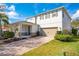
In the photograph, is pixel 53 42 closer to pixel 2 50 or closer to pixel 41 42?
pixel 41 42

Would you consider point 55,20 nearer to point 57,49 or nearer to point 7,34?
point 57,49

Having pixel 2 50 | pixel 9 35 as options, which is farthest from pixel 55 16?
pixel 2 50

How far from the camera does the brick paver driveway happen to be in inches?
379

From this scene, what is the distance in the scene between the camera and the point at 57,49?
32.7ft

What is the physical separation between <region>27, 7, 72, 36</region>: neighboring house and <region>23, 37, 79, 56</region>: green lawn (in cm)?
81

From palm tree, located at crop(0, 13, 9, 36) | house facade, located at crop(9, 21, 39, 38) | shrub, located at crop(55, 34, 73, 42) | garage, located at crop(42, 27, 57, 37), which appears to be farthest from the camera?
house facade, located at crop(9, 21, 39, 38)

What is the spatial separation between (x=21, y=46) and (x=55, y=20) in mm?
2529

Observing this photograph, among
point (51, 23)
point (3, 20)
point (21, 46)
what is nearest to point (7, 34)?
point (3, 20)

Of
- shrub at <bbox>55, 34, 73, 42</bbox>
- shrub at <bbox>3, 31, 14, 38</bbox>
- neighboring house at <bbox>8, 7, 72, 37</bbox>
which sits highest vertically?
neighboring house at <bbox>8, 7, 72, 37</bbox>

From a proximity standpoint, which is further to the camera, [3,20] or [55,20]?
[3,20]

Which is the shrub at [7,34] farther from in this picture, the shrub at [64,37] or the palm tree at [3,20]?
the shrub at [64,37]

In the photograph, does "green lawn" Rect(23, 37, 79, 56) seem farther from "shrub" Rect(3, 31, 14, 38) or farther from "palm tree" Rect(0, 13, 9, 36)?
"palm tree" Rect(0, 13, 9, 36)

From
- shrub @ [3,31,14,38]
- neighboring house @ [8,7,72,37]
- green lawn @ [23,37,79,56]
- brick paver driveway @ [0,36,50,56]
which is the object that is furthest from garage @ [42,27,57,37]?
shrub @ [3,31,14,38]

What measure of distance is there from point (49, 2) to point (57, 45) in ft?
8.13
